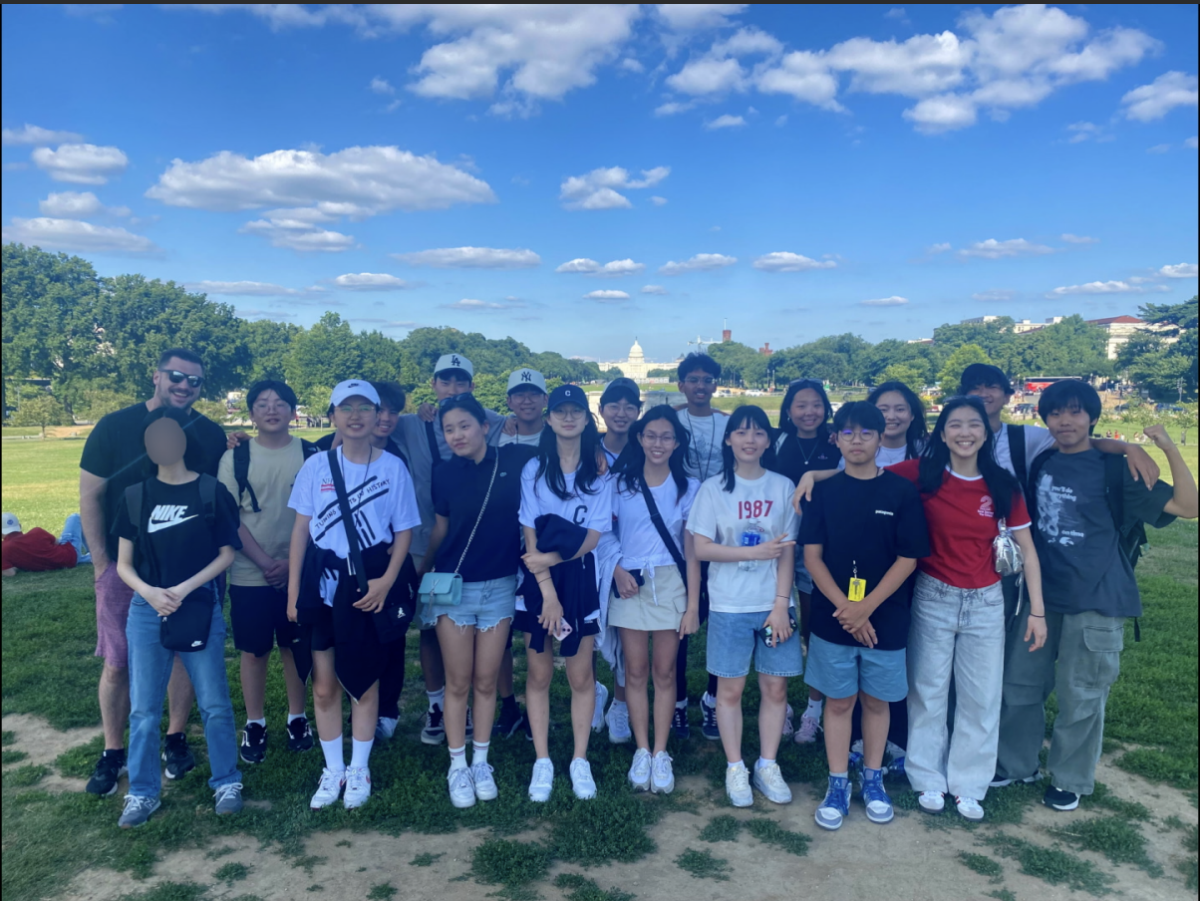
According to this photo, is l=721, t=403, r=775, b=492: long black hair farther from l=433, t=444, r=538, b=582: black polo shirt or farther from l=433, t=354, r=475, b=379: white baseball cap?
l=433, t=354, r=475, b=379: white baseball cap

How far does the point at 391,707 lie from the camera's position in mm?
4715

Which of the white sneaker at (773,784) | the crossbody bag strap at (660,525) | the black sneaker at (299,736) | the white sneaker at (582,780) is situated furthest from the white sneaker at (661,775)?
the black sneaker at (299,736)

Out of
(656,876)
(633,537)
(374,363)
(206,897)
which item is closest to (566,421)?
(633,537)

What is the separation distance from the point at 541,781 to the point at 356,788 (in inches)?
40.0

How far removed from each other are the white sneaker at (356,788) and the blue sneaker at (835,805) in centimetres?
244

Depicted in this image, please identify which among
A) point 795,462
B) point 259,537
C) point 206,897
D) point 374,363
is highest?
point 374,363

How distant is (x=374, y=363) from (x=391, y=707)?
51.7m

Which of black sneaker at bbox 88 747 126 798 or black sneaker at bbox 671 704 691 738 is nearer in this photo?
black sneaker at bbox 88 747 126 798

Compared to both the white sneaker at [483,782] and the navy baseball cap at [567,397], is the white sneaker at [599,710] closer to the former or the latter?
the white sneaker at [483,782]

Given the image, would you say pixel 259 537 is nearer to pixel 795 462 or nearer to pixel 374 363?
pixel 795 462

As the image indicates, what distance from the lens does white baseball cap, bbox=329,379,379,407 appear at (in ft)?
12.4

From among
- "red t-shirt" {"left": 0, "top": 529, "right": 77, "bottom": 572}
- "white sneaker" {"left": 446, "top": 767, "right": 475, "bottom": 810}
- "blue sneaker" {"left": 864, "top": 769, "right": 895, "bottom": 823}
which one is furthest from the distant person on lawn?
"blue sneaker" {"left": 864, "top": 769, "right": 895, "bottom": 823}

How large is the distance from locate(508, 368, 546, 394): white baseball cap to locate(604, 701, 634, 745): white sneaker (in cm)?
216

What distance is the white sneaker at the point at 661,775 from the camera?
13.0 feet
